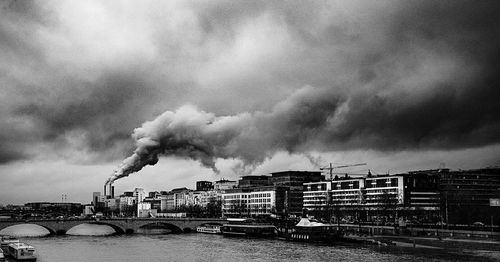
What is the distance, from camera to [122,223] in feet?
424

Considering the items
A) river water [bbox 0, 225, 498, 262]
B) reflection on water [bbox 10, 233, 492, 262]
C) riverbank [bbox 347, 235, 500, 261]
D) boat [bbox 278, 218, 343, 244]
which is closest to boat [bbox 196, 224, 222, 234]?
boat [bbox 278, 218, 343, 244]

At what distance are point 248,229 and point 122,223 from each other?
29.3 m

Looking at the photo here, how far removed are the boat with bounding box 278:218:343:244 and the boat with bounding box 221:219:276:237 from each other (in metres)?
5.46

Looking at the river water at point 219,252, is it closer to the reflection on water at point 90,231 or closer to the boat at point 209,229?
the reflection on water at point 90,231

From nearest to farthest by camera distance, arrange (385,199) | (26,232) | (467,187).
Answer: (26,232) → (385,199) → (467,187)

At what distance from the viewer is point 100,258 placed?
72.5 metres

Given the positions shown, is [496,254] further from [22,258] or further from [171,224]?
[171,224]

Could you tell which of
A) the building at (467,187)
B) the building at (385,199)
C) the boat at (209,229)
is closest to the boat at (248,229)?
the boat at (209,229)

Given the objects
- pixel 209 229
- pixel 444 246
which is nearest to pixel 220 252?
pixel 444 246

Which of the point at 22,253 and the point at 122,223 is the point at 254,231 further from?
the point at 22,253

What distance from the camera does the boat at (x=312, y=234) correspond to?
98000mm

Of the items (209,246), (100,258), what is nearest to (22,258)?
(100,258)

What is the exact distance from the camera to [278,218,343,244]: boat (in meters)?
98.0

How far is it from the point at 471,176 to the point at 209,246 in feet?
381
